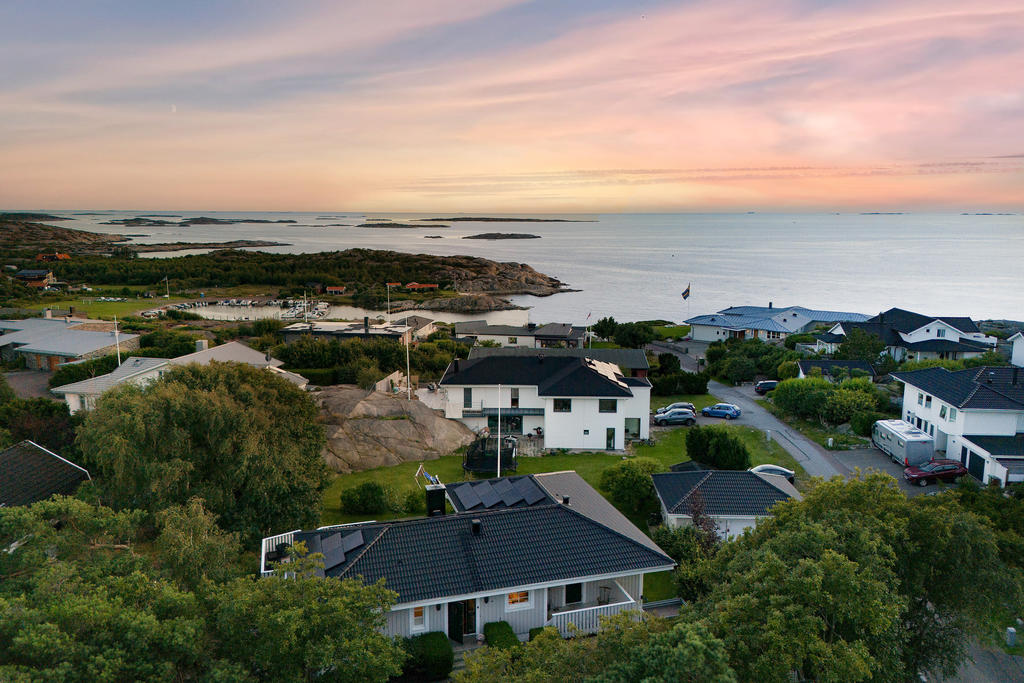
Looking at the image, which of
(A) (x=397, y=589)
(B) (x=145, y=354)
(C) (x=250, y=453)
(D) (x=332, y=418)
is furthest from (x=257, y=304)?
(A) (x=397, y=589)

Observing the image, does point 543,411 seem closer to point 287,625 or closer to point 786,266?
point 287,625

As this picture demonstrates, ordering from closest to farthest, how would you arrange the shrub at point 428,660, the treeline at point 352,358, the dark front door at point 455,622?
the shrub at point 428,660 → the dark front door at point 455,622 → the treeline at point 352,358

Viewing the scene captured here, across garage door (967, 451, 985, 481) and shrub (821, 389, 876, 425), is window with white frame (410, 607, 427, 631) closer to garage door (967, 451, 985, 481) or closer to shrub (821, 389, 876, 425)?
garage door (967, 451, 985, 481)

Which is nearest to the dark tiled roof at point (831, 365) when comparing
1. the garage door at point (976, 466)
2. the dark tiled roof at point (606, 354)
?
the dark tiled roof at point (606, 354)

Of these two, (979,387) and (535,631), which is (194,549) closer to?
(535,631)

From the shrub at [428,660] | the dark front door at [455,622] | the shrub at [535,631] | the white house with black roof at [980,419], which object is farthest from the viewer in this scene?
the white house with black roof at [980,419]

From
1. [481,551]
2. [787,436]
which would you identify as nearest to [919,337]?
[787,436]

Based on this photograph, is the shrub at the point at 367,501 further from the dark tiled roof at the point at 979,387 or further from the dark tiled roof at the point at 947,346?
the dark tiled roof at the point at 947,346
